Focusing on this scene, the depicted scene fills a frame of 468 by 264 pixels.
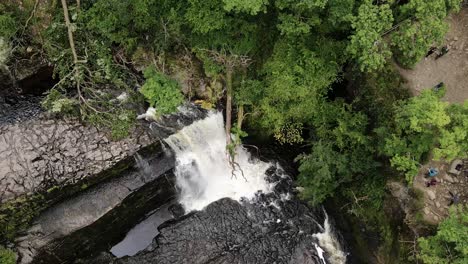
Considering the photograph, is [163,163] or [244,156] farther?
[244,156]

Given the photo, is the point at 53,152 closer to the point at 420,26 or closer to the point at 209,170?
the point at 209,170

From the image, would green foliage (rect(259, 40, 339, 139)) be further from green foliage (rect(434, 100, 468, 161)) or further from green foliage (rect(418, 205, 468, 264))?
green foliage (rect(418, 205, 468, 264))

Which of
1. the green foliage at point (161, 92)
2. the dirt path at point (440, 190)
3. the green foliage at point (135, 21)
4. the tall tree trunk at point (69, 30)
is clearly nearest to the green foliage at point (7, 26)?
the tall tree trunk at point (69, 30)

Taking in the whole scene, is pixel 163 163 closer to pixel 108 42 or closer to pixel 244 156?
pixel 244 156

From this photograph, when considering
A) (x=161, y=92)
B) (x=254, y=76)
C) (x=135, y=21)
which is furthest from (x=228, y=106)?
(x=135, y=21)

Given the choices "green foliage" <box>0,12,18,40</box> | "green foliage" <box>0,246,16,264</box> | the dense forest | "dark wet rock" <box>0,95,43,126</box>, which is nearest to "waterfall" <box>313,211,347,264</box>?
the dense forest

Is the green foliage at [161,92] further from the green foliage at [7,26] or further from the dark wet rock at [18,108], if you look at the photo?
the green foliage at [7,26]

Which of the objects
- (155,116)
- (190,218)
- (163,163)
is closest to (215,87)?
(155,116)
